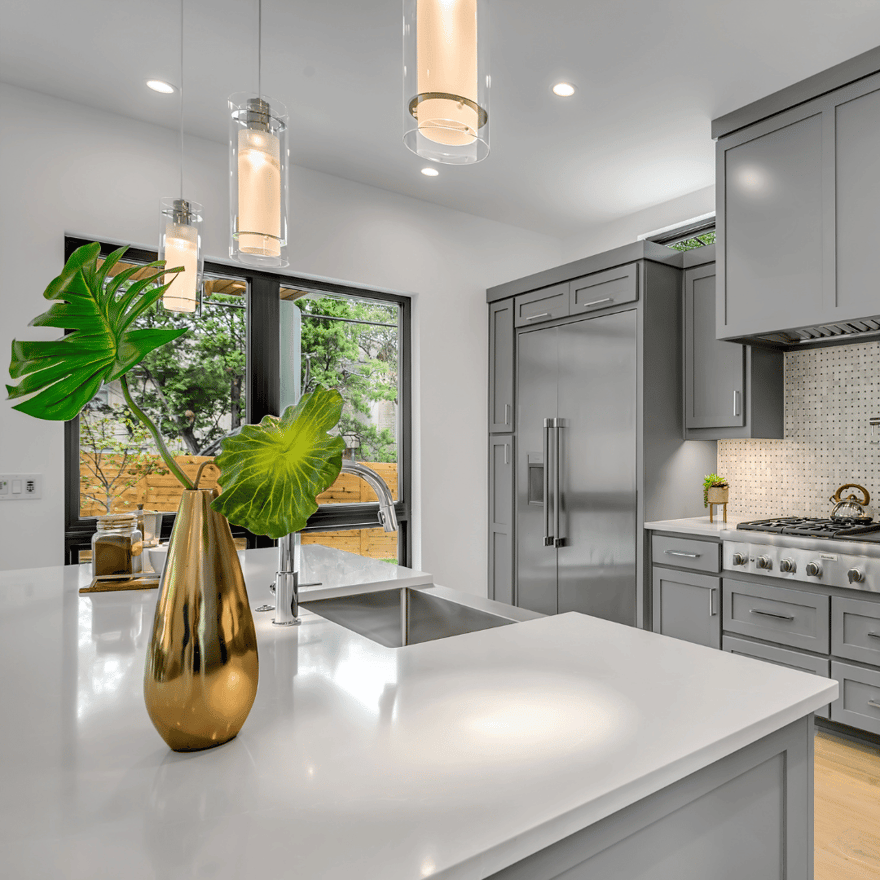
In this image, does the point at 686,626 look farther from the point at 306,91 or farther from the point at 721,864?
the point at 306,91

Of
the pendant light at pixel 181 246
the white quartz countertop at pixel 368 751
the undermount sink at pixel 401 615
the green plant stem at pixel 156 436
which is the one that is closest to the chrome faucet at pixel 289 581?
the white quartz countertop at pixel 368 751

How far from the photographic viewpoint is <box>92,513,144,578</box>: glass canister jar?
1618 mm

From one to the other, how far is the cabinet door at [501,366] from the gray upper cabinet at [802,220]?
144cm

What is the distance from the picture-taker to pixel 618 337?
3.25 m

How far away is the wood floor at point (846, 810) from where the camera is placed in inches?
68.9

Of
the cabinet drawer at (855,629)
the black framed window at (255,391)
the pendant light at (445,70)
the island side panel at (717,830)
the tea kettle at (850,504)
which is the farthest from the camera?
the black framed window at (255,391)

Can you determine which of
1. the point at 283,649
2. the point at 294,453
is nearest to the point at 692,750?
the point at 294,453

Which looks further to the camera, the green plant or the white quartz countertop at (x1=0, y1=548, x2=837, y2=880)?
the green plant

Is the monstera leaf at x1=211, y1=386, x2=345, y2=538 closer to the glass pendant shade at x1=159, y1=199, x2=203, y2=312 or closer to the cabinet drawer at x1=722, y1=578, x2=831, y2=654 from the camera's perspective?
the glass pendant shade at x1=159, y1=199, x2=203, y2=312

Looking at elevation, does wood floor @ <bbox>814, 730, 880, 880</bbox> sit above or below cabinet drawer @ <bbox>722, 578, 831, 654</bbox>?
below

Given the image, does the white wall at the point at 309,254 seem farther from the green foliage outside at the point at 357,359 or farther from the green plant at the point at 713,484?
the green plant at the point at 713,484

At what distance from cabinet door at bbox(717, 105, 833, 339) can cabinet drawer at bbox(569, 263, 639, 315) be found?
455 millimetres

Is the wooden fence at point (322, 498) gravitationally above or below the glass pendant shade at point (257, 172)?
below

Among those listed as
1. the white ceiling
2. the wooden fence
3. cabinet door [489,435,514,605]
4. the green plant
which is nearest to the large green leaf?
the white ceiling
